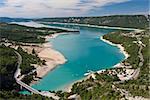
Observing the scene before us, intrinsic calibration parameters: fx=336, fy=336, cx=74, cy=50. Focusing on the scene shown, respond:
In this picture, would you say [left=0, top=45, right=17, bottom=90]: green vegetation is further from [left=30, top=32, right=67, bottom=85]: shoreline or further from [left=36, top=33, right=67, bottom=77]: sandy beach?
[left=36, top=33, right=67, bottom=77]: sandy beach

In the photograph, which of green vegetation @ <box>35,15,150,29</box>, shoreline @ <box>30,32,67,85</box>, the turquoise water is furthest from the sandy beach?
green vegetation @ <box>35,15,150,29</box>

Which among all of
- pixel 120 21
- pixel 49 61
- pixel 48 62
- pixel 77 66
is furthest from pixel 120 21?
pixel 77 66

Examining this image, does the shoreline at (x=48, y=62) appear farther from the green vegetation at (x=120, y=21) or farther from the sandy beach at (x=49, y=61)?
the green vegetation at (x=120, y=21)

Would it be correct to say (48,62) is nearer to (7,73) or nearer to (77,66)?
(77,66)

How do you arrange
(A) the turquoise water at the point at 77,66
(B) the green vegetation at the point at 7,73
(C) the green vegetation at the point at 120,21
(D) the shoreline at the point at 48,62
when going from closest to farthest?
(B) the green vegetation at the point at 7,73, (A) the turquoise water at the point at 77,66, (D) the shoreline at the point at 48,62, (C) the green vegetation at the point at 120,21

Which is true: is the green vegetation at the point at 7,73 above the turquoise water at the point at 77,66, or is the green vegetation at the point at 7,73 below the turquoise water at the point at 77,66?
above

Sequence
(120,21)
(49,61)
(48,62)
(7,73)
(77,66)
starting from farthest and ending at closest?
(120,21) → (49,61) → (48,62) → (77,66) → (7,73)

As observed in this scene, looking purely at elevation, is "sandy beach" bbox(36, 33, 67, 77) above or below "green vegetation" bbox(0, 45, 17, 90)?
below

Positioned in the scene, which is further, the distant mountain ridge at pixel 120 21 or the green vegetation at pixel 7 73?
the distant mountain ridge at pixel 120 21

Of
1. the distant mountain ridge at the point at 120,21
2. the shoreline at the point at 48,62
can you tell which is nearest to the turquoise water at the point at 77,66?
the shoreline at the point at 48,62

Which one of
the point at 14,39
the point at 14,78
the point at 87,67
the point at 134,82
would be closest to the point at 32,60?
the point at 87,67

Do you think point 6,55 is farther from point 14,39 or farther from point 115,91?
point 14,39
